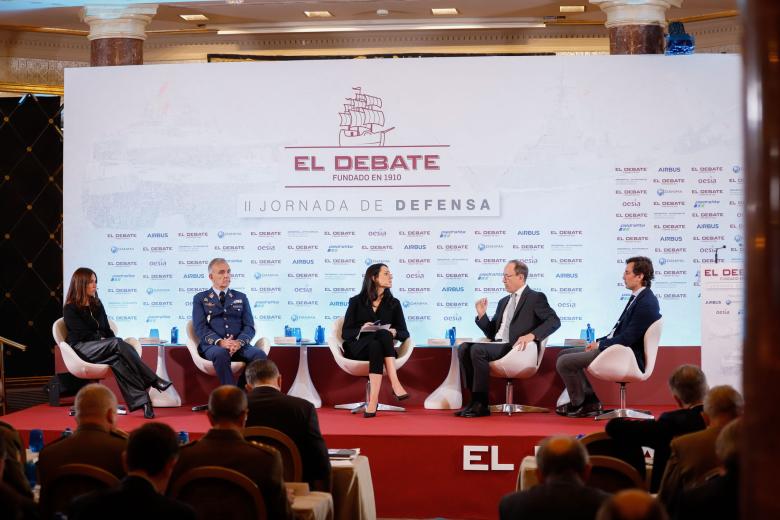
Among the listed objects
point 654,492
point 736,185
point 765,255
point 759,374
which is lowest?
point 654,492

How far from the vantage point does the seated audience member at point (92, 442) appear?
13.1ft

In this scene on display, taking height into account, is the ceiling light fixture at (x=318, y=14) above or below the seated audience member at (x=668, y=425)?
above

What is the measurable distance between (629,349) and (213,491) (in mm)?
4468

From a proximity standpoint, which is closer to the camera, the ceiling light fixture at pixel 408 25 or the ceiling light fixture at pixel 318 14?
the ceiling light fixture at pixel 318 14

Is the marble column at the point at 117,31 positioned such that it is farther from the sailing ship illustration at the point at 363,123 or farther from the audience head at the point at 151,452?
the audience head at the point at 151,452

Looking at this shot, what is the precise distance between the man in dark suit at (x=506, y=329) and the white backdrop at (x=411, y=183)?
57cm

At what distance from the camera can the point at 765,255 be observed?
2105mm

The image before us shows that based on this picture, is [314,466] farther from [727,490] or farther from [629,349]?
[629,349]

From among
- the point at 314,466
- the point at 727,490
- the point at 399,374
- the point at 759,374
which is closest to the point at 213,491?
the point at 314,466

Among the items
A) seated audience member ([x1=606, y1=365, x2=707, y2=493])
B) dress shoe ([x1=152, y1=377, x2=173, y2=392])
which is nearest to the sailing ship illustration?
dress shoe ([x1=152, y1=377, x2=173, y2=392])

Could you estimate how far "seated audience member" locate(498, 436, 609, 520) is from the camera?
3.17m

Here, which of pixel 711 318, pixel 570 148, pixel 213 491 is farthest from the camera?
pixel 570 148

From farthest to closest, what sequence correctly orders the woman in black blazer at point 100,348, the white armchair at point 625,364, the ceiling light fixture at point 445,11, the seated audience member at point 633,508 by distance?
the ceiling light fixture at point 445,11
the woman in black blazer at point 100,348
the white armchair at point 625,364
the seated audience member at point 633,508

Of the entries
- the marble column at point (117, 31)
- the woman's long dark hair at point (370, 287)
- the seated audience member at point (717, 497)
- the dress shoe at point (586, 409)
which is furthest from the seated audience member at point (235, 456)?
the marble column at point (117, 31)
